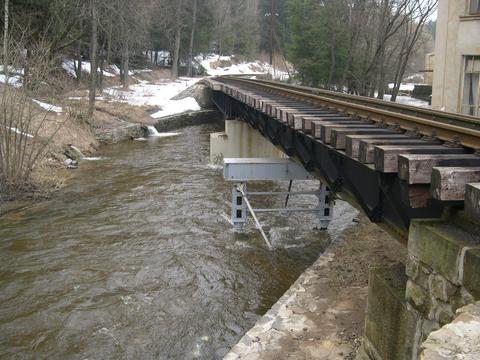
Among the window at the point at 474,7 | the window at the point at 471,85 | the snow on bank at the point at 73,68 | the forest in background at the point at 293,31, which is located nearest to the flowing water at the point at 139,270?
the forest in background at the point at 293,31

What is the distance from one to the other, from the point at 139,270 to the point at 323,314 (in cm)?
415

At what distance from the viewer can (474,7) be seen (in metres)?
19.8

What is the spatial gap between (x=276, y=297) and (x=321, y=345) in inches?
112

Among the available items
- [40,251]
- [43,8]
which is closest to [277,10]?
[43,8]

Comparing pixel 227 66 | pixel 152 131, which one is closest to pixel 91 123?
pixel 152 131

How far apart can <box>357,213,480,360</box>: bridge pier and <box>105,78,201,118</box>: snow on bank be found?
93.6 ft

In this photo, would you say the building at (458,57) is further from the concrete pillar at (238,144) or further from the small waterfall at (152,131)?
the small waterfall at (152,131)

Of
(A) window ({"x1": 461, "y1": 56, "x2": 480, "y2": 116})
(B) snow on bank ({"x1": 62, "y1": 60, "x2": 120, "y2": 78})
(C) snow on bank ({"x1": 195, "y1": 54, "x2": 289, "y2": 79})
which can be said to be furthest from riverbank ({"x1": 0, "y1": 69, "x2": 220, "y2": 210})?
(C) snow on bank ({"x1": 195, "y1": 54, "x2": 289, "y2": 79})

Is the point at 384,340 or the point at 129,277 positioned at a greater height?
the point at 384,340

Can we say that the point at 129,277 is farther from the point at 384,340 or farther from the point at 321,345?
the point at 384,340

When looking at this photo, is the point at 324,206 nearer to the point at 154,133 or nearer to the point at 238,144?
the point at 238,144

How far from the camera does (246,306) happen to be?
809 centimetres

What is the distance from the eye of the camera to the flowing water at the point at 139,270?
707 cm

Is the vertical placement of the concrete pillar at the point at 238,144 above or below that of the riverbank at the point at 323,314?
above
